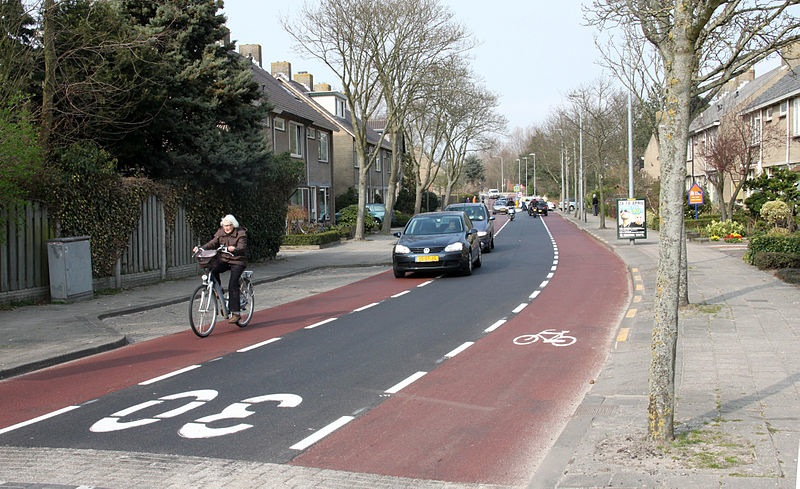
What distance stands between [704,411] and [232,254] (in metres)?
7.19

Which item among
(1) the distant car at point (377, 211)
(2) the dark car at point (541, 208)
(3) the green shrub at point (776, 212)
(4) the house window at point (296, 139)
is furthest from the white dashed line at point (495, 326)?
(2) the dark car at point (541, 208)

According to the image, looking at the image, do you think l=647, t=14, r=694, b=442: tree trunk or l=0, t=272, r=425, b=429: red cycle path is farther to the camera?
l=0, t=272, r=425, b=429: red cycle path

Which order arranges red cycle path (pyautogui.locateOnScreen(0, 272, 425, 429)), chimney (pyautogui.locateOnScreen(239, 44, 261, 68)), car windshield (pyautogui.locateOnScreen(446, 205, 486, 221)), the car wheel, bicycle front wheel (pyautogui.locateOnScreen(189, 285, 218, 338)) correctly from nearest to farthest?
red cycle path (pyautogui.locateOnScreen(0, 272, 425, 429)) → bicycle front wheel (pyautogui.locateOnScreen(189, 285, 218, 338)) → the car wheel → car windshield (pyautogui.locateOnScreen(446, 205, 486, 221)) → chimney (pyautogui.locateOnScreen(239, 44, 261, 68))

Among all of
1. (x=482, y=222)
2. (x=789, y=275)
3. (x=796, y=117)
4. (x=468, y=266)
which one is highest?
(x=796, y=117)

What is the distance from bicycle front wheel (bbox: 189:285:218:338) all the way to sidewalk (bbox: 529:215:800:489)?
5649 millimetres

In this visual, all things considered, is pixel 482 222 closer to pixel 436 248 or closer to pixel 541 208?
pixel 436 248

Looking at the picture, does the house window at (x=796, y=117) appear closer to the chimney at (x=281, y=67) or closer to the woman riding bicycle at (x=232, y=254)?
the woman riding bicycle at (x=232, y=254)

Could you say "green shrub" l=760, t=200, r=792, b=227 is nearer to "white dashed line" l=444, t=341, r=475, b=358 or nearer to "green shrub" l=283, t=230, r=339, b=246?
"green shrub" l=283, t=230, r=339, b=246

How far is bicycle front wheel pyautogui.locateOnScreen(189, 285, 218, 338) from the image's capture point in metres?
10.5

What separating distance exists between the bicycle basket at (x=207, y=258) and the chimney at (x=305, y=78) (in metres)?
49.1

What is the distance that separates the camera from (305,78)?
58625mm

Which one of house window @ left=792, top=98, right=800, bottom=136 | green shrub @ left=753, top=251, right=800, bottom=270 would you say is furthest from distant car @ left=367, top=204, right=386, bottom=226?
green shrub @ left=753, top=251, right=800, bottom=270

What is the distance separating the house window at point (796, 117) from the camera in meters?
30.3

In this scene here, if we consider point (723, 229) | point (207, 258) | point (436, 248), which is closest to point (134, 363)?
point (207, 258)
